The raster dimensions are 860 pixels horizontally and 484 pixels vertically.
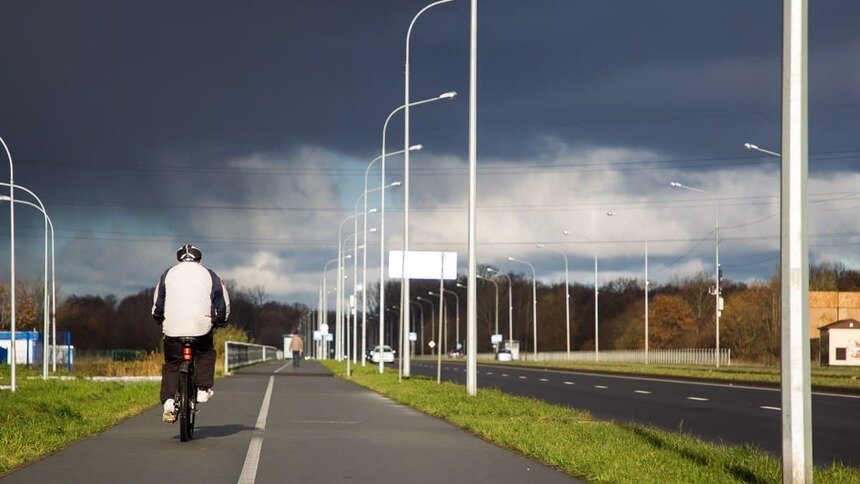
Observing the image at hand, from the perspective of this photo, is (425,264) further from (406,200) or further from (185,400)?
(185,400)

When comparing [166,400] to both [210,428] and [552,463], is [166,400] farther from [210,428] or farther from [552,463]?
[552,463]

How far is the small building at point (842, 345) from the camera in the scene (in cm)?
6825

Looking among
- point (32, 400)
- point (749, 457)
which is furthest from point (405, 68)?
point (749, 457)

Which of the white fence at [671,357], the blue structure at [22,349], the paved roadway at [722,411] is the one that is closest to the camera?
the paved roadway at [722,411]

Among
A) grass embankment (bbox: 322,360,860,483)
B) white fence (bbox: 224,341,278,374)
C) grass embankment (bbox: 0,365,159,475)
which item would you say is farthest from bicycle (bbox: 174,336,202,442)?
white fence (bbox: 224,341,278,374)

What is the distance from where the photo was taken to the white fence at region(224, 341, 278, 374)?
51.3 meters

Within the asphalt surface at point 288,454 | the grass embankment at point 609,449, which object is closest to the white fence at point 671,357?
the grass embankment at point 609,449

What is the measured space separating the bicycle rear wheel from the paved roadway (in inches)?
255

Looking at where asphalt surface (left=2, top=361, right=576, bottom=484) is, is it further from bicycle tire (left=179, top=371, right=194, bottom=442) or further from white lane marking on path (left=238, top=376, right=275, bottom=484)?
bicycle tire (left=179, top=371, right=194, bottom=442)

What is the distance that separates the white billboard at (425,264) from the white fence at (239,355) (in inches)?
329

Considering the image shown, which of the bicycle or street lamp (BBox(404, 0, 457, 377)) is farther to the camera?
street lamp (BBox(404, 0, 457, 377))

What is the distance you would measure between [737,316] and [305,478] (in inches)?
3841

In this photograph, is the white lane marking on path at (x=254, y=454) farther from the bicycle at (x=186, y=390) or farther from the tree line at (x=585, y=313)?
the tree line at (x=585, y=313)

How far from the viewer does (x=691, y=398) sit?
3105 cm
